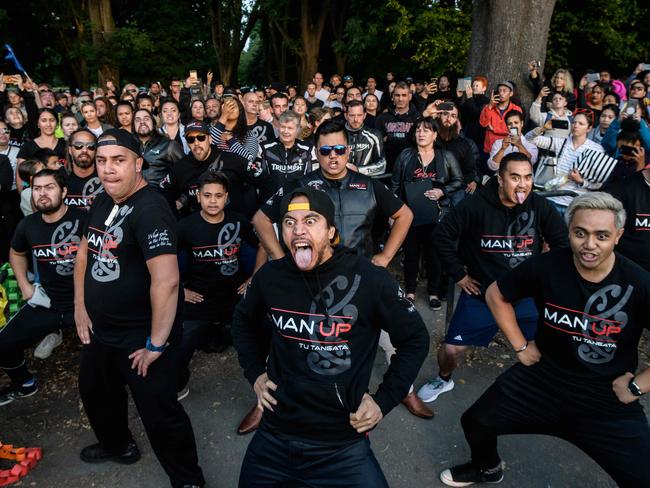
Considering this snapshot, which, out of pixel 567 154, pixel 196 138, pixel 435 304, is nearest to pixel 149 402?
pixel 196 138

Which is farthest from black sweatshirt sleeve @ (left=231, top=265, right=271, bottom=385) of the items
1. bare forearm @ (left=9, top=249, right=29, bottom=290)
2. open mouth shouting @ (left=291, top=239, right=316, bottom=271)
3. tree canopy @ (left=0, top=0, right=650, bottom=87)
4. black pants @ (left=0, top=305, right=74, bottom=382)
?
tree canopy @ (left=0, top=0, right=650, bottom=87)

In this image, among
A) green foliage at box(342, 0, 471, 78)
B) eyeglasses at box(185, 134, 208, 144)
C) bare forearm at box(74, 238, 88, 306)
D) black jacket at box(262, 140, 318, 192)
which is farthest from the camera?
green foliage at box(342, 0, 471, 78)

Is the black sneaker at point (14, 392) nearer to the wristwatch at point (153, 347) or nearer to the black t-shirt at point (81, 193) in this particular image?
the black t-shirt at point (81, 193)

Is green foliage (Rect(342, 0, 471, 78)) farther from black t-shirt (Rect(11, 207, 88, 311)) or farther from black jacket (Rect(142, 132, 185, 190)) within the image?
black t-shirt (Rect(11, 207, 88, 311))

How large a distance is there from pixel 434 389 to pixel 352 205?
69.9 inches

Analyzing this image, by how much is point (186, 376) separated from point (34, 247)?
172 centimetres

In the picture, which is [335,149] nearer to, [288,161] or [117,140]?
[117,140]

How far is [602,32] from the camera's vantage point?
16656 mm

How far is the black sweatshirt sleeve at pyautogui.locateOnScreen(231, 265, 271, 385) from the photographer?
283 centimetres

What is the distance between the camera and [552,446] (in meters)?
3.82

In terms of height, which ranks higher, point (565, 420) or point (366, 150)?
point (366, 150)

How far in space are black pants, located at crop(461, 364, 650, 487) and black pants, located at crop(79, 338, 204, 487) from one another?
1.82 metres

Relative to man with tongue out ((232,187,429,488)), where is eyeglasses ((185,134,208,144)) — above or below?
above

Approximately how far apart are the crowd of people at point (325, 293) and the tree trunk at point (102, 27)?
729 inches
